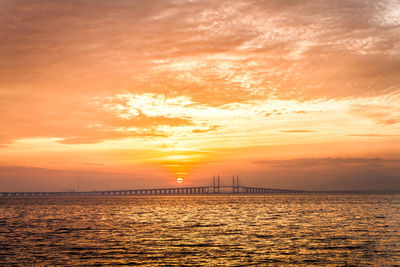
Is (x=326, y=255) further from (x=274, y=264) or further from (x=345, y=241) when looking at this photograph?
(x=345, y=241)

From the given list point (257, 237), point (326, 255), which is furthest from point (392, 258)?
point (257, 237)

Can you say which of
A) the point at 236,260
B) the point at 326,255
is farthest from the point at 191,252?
the point at 326,255

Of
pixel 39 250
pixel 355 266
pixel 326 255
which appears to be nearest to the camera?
pixel 355 266

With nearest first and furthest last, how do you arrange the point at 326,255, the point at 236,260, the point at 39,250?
the point at 236,260
the point at 326,255
the point at 39,250

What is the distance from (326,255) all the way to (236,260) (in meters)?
8.74

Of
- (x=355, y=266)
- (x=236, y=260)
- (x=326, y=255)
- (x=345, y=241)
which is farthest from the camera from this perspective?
(x=345, y=241)

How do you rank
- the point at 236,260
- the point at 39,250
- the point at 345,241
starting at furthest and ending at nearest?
the point at 345,241 → the point at 39,250 → the point at 236,260

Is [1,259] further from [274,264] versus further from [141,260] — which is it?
[274,264]

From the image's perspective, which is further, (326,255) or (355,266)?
(326,255)

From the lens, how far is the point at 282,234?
166ft

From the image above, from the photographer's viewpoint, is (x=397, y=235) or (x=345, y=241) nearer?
(x=345, y=241)

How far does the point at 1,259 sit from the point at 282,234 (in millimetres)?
33072

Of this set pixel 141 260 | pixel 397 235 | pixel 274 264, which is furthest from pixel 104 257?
pixel 397 235

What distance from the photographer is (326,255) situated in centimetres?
3488
